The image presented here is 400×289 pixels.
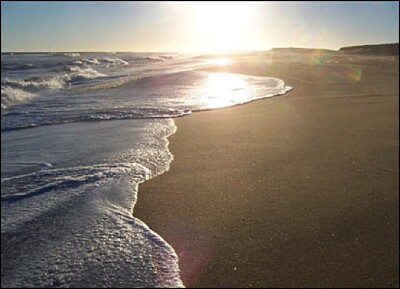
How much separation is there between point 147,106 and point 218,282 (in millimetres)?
8660

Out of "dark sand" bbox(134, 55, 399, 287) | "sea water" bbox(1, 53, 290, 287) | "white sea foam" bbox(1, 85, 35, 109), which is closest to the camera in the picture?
"dark sand" bbox(134, 55, 399, 287)

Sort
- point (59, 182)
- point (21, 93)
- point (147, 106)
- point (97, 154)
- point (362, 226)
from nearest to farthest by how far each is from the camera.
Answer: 1. point (362, 226)
2. point (59, 182)
3. point (97, 154)
4. point (147, 106)
5. point (21, 93)

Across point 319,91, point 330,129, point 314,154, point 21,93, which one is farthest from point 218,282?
point 21,93

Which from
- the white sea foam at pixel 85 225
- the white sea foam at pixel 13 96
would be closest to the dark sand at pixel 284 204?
the white sea foam at pixel 85 225

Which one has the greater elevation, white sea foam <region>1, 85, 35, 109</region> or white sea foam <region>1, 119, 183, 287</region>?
white sea foam <region>1, 85, 35, 109</region>

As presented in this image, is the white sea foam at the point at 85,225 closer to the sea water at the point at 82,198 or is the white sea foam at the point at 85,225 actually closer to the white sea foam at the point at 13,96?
the sea water at the point at 82,198

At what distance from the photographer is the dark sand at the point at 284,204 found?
9.57ft

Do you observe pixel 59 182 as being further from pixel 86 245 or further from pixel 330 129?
pixel 330 129

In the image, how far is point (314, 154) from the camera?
5543mm

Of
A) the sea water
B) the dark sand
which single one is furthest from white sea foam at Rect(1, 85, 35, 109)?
the dark sand

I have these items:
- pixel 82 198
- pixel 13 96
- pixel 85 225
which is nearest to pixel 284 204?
pixel 85 225

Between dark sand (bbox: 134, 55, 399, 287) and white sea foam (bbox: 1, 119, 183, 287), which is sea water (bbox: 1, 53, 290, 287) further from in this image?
dark sand (bbox: 134, 55, 399, 287)

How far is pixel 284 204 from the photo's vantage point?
4004 millimetres

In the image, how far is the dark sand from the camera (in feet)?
9.57
